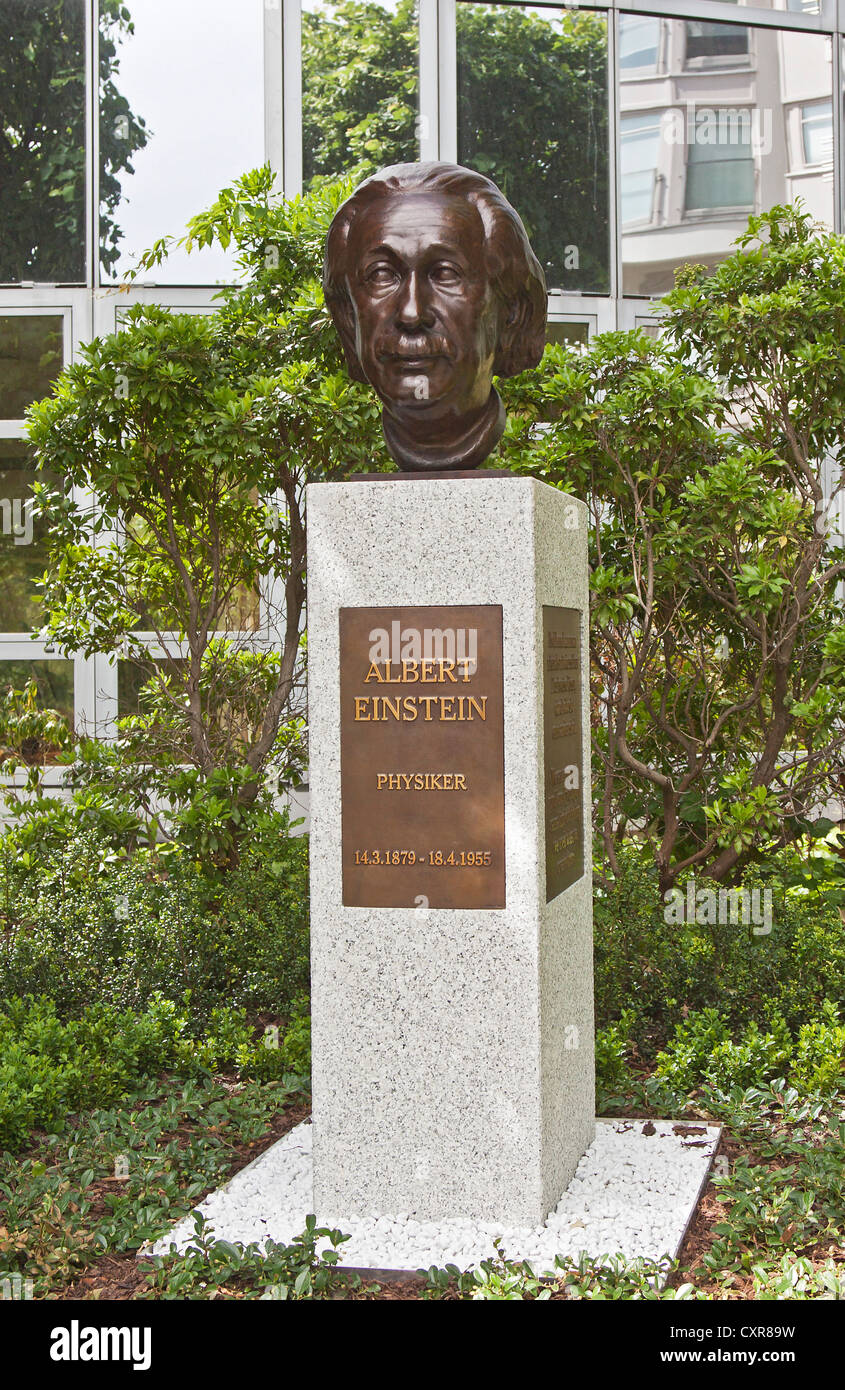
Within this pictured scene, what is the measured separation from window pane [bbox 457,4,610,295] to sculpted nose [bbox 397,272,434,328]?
17.2 ft

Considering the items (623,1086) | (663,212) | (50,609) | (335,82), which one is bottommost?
(623,1086)

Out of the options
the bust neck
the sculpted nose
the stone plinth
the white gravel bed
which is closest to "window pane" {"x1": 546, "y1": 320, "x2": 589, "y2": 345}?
the bust neck

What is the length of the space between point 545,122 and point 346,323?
5.47m

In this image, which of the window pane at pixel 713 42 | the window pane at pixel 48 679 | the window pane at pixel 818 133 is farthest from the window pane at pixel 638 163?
the window pane at pixel 48 679

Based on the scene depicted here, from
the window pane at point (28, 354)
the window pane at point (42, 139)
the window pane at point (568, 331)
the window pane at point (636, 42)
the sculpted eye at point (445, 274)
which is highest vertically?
the window pane at point (636, 42)

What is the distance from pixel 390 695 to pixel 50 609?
11.4ft

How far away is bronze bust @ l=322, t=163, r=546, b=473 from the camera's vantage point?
362 cm

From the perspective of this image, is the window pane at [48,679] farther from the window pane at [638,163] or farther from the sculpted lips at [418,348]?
the sculpted lips at [418,348]

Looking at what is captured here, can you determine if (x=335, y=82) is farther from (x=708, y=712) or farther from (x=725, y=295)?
(x=708, y=712)

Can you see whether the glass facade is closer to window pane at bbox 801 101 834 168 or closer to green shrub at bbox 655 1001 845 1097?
window pane at bbox 801 101 834 168

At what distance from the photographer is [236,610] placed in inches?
313

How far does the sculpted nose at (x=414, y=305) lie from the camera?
3598 mm

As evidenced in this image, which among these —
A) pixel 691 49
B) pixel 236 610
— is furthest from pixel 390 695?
pixel 691 49

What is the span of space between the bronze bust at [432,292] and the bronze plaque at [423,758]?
591mm
